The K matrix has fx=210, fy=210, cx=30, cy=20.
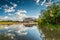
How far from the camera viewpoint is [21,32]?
537 cm

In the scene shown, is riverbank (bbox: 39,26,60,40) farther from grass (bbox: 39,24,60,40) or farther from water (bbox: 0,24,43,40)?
water (bbox: 0,24,43,40)

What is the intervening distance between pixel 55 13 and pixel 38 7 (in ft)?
2.56

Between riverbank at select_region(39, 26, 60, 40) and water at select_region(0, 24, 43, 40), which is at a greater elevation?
water at select_region(0, 24, 43, 40)

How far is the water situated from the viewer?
5.12m

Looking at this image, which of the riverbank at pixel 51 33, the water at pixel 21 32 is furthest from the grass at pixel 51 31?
the water at pixel 21 32

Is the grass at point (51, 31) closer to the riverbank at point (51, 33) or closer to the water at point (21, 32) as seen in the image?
the riverbank at point (51, 33)

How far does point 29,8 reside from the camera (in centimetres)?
532

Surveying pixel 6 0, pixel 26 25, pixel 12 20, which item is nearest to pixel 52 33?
pixel 26 25

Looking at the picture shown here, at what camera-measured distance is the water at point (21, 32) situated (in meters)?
5.12

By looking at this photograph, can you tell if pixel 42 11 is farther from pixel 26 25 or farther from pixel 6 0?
pixel 6 0

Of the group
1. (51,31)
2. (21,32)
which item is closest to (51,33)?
(51,31)

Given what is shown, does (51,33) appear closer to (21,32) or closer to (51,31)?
(51,31)

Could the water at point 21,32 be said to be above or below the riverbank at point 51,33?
above

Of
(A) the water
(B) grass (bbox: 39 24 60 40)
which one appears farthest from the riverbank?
(A) the water
